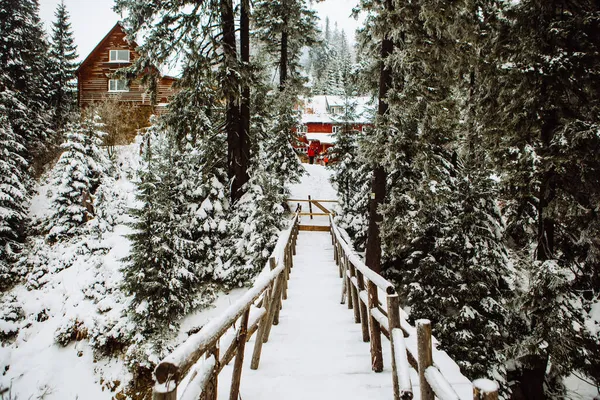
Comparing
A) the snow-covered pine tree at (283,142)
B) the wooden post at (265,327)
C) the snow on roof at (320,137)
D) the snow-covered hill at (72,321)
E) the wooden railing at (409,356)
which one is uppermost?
the snow on roof at (320,137)

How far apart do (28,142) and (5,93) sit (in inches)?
170

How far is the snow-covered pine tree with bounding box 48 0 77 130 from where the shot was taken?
31556mm

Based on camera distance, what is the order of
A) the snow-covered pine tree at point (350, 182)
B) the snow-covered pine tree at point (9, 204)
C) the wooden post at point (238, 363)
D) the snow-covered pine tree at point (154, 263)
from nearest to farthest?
the wooden post at point (238, 363) < the snow-covered pine tree at point (154, 263) < the snow-covered pine tree at point (350, 182) < the snow-covered pine tree at point (9, 204)

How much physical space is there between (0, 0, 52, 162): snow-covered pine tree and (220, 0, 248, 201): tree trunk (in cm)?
1584

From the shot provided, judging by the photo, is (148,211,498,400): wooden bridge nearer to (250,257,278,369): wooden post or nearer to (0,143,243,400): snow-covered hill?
(250,257,278,369): wooden post

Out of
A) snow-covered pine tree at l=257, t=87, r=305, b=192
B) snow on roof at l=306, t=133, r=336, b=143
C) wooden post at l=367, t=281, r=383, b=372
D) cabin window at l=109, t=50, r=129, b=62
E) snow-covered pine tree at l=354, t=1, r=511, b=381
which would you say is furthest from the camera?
snow on roof at l=306, t=133, r=336, b=143

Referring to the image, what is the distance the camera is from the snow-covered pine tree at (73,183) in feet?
62.8

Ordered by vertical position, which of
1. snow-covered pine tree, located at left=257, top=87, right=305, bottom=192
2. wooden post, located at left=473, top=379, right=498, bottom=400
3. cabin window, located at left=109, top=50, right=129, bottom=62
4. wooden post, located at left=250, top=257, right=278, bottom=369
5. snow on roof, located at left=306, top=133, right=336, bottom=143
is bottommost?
wooden post, located at left=250, top=257, right=278, bottom=369

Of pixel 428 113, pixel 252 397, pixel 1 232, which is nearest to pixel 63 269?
pixel 1 232

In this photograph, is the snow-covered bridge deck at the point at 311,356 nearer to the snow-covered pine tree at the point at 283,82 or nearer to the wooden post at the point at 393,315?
the wooden post at the point at 393,315

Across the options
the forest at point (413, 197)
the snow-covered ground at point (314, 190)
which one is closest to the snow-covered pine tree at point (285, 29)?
the forest at point (413, 197)

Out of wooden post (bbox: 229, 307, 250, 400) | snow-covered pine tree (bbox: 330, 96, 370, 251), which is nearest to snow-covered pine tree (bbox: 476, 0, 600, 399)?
snow-covered pine tree (bbox: 330, 96, 370, 251)

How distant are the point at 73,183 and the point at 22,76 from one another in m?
11.8

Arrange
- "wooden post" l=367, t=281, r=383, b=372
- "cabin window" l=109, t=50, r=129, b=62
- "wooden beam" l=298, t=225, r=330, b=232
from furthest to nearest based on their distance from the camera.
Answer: "cabin window" l=109, t=50, r=129, b=62 → "wooden beam" l=298, t=225, r=330, b=232 → "wooden post" l=367, t=281, r=383, b=372
